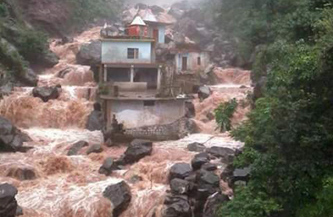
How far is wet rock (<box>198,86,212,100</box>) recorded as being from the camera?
32125 millimetres

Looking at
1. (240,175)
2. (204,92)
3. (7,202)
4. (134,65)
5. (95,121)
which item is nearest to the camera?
(7,202)

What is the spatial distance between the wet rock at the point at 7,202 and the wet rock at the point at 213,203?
7.12 m

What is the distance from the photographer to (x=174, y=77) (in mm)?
35250

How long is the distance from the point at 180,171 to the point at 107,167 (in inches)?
148

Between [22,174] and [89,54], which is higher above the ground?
[89,54]

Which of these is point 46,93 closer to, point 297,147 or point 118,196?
point 118,196

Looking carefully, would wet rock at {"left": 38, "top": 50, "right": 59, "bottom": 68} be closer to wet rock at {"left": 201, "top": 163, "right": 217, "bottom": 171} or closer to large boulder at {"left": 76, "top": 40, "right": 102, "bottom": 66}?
large boulder at {"left": 76, "top": 40, "right": 102, "bottom": 66}

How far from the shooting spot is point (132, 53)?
103 feet

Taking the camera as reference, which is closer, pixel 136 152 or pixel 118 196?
pixel 118 196

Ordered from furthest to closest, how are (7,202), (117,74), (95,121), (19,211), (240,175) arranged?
(117,74)
(95,121)
(240,175)
(19,211)
(7,202)

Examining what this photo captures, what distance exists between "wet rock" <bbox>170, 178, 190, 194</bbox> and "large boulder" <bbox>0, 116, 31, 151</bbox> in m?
A: 9.39

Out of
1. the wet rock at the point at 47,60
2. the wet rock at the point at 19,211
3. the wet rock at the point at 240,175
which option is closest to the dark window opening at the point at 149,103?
the wet rock at the point at 240,175

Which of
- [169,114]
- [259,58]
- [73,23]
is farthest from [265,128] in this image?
[73,23]

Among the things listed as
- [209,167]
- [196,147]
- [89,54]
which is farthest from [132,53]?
[209,167]
